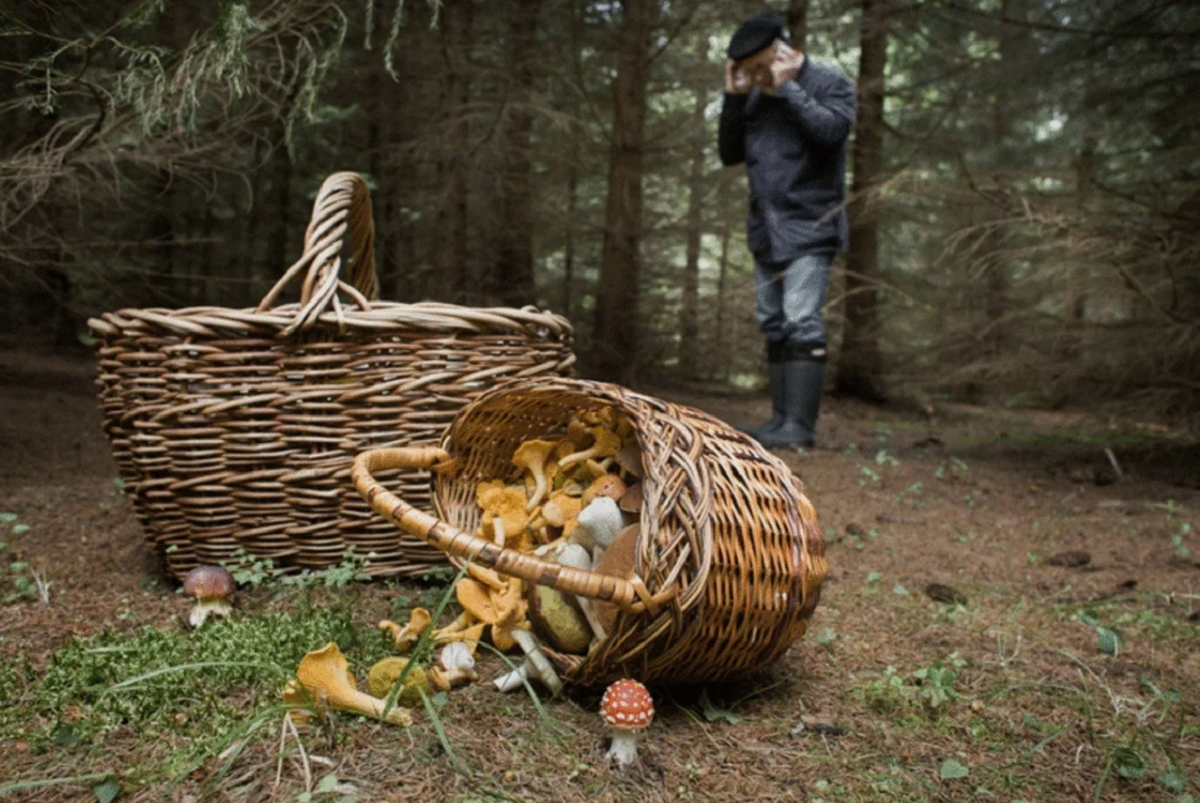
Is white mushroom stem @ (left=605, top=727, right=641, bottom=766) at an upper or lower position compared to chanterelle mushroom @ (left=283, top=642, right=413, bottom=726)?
lower

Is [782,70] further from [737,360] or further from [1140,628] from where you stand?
[737,360]

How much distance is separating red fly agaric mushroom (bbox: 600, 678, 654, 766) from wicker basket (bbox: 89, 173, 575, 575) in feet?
3.11

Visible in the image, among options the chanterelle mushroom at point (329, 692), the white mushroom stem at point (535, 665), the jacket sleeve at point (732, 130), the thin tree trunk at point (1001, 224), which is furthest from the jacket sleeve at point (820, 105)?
the chanterelle mushroom at point (329, 692)

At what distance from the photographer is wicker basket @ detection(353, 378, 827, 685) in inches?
48.4

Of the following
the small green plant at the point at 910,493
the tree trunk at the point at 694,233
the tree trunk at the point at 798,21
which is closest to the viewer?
the small green plant at the point at 910,493

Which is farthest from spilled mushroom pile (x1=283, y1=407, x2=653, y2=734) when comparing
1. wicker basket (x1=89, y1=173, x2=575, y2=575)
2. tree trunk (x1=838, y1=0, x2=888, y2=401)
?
tree trunk (x1=838, y1=0, x2=888, y2=401)

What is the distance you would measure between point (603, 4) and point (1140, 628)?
6.13m

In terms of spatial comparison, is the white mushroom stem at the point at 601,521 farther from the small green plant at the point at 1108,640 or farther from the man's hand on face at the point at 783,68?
the man's hand on face at the point at 783,68

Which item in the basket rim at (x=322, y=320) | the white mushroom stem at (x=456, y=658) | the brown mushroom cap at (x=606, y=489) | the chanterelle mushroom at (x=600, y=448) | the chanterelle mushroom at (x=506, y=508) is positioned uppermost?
the basket rim at (x=322, y=320)

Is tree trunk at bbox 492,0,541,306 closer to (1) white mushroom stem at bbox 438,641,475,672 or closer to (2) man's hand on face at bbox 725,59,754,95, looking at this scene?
(2) man's hand on face at bbox 725,59,754,95

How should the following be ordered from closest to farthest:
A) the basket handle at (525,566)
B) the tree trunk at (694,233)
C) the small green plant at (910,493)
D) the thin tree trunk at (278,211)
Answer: the basket handle at (525,566)
the small green plant at (910,493)
the tree trunk at (694,233)
the thin tree trunk at (278,211)

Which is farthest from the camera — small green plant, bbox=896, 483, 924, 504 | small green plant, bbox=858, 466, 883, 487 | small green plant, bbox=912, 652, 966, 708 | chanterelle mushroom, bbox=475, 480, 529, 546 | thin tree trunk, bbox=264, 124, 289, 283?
thin tree trunk, bbox=264, 124, 289, 283

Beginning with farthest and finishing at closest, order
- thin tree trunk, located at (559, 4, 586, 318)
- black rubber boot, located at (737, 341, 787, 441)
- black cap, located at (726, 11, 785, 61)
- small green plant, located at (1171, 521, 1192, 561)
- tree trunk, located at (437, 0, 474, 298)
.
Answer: thin tree trunk, located at (559, 4, 586, 318) < tree trunk, located at (437, 0, 474, 298) < black rubber boot, located at (737, 341, 787, 441) < black cap, located at (726, 11, 785, 61) < small green plant, located at (1171, 521, 1192, 561)

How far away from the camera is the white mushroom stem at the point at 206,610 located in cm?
173
